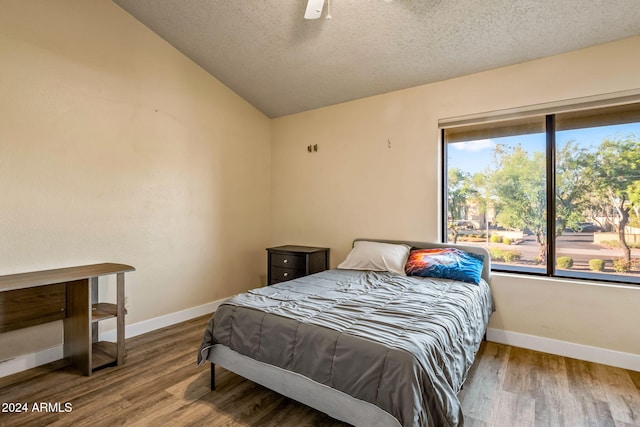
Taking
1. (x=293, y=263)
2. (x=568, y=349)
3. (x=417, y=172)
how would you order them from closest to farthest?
(x=568, y=349) < (x=417, y=172) < (x=293, y=263)

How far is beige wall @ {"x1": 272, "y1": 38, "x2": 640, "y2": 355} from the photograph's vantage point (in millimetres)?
2537

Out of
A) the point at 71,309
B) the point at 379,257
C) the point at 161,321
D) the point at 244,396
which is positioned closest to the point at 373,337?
the point at 244,396

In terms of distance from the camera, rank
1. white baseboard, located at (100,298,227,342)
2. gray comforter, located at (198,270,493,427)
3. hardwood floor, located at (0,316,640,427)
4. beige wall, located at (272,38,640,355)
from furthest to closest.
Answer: white baseboard, located at (100,298,227,342), beige wall, located at (272,38,640,355), hardwood floor, located at (0,316,640,427), gray comforter, located at (198,270,493,427)

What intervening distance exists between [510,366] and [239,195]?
11.1ft

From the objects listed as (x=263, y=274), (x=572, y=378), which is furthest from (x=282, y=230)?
(x=572, y=378)

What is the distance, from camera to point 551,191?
2857mm

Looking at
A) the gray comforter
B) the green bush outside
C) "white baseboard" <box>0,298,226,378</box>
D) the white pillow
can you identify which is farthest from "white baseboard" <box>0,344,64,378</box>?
the green bush outside

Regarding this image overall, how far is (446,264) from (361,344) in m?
1.62

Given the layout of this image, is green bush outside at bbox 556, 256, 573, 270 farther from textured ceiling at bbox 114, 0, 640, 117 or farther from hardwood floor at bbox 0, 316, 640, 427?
textured ceiling at bbox 114, 0, 640, 117

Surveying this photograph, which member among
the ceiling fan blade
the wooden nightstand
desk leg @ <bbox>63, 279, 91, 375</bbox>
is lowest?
desk leg @ <bbox>63, 279, 91, 375</bbox>

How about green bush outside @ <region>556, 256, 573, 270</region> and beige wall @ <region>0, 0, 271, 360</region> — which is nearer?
beige wall @ <region>0, 0, 271, 360</region>

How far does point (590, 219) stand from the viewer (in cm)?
273

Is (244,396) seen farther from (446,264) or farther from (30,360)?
(446,264)

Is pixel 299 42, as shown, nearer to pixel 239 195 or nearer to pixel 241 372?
pixel 239 195
